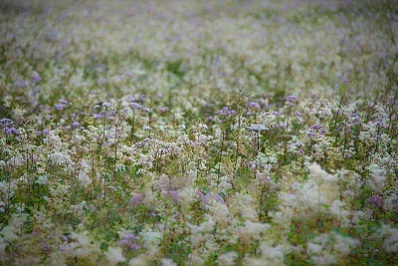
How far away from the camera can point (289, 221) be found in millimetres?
4152

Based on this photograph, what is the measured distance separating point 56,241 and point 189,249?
1442 mm

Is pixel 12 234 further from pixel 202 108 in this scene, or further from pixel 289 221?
pixel 202 108

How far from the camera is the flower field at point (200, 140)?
4137mm

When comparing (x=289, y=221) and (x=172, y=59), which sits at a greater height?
(x=172, y=59)

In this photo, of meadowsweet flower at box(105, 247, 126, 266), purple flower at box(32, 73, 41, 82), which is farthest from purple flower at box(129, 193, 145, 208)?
purple flower at box(32, 73, 41, 82)

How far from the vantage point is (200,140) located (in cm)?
579

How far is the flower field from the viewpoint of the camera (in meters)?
4.14

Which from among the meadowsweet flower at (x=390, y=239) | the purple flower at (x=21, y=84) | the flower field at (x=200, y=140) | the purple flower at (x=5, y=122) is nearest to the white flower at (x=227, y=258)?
the flower field at (x=200, y=140)

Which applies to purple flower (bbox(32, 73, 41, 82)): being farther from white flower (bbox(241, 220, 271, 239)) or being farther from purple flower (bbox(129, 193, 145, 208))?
white flower (bbox(241, 220, 271, 239))

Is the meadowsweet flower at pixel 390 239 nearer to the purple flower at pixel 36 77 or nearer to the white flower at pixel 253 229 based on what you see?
the white flower at pixel 253 229

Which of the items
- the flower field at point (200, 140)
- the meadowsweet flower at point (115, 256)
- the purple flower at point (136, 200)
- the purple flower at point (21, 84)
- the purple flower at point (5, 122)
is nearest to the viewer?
the meadowsweet flower at point (115, 256)

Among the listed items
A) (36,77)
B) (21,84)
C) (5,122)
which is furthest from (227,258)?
(36,77)

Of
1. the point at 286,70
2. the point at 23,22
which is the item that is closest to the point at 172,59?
the point at 286,70

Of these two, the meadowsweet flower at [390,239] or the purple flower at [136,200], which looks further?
the purple flower at [136,200]
